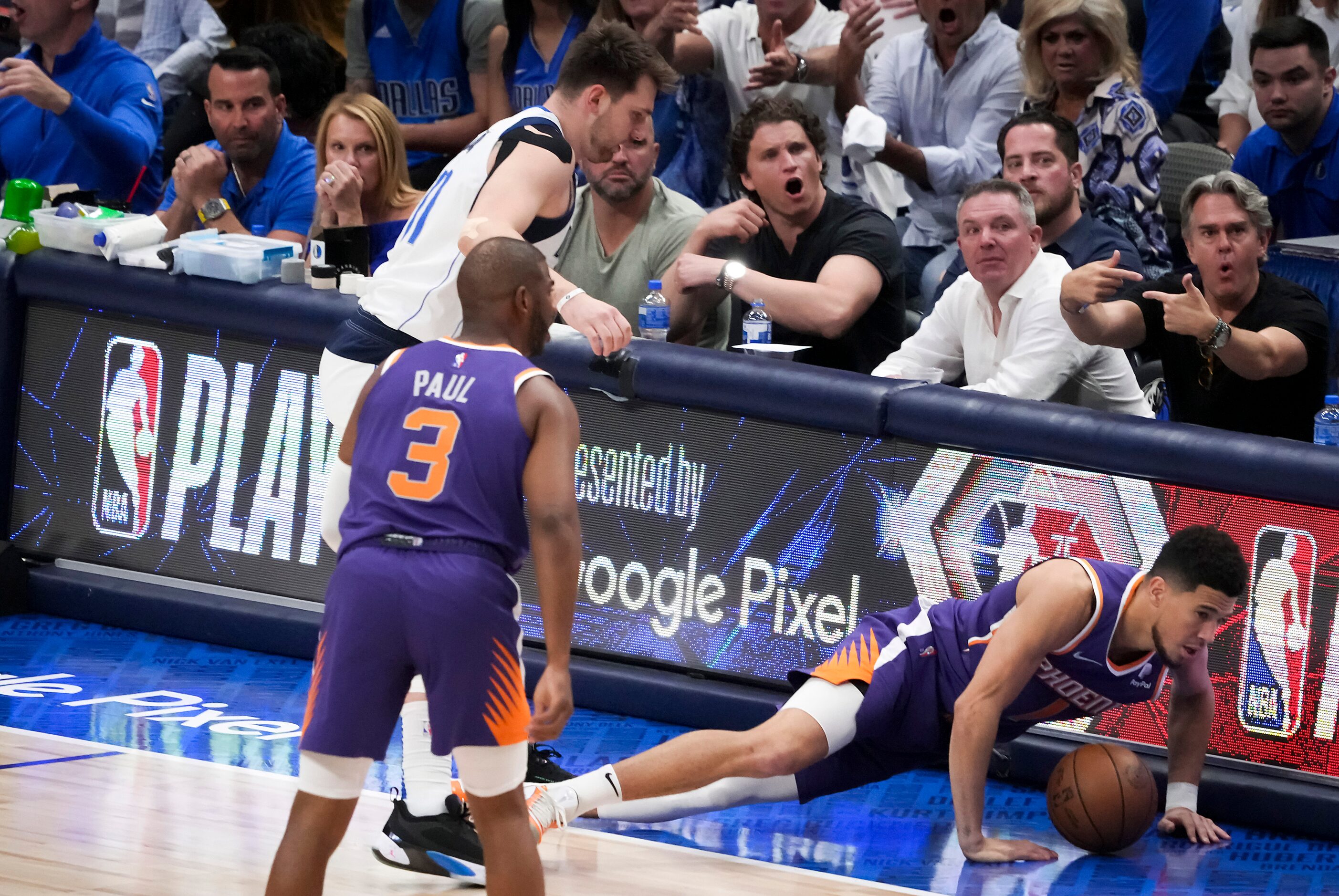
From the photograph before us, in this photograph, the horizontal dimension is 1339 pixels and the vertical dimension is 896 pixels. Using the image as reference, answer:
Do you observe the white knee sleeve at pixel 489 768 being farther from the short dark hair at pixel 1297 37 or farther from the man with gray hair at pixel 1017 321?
the short dark hair at pixel 1297 37

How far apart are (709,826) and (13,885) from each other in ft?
6.48

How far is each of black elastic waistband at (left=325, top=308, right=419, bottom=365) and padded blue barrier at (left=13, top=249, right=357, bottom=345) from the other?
122 centimetres

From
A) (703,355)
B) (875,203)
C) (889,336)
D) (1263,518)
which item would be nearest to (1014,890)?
(1263,518)

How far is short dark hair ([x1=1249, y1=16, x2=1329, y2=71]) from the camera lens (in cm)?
715

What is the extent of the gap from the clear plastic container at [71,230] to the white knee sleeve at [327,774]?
367 centimetres

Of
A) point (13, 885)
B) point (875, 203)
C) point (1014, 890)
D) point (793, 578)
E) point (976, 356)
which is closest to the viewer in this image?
point (13, 885)

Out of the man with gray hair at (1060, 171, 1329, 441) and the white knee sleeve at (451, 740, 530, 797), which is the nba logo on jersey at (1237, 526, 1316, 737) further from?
the white knee sleeve at (451, 740, 530, 797)

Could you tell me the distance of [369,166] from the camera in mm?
7152

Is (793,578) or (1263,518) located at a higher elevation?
(1263,518)

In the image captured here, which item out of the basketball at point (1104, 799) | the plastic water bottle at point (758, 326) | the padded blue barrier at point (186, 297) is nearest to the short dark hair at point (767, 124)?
the plastic water bottle at point (758, 326)

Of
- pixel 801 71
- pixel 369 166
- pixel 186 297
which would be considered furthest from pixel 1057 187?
pixel 186 297

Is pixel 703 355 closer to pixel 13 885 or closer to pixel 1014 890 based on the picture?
pixel 1014 890

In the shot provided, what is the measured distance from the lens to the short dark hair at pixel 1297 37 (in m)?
7.15

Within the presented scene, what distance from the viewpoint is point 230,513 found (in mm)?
6629
